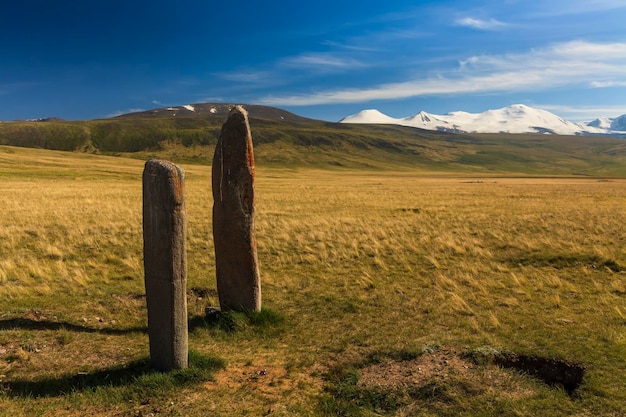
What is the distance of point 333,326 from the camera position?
9.86m

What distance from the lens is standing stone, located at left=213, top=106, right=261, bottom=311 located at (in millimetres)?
9477

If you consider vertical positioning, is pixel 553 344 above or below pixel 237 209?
below

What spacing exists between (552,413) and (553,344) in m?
2.68

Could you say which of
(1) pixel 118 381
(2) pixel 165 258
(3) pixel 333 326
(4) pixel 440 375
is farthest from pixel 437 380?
(1) pixel 118 381

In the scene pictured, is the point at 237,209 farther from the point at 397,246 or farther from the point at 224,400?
the point at 397,246

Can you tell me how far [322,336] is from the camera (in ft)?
30.5

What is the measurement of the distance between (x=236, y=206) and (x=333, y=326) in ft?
11.6

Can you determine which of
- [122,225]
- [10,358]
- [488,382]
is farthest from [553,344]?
[122,225]

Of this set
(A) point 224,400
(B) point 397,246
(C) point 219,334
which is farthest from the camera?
(B) point 397,246

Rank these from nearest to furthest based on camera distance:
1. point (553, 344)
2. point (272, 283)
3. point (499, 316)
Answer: point (553, 344) → point (499, 316) → point (272, 283)

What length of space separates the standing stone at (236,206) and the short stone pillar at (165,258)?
2377mm

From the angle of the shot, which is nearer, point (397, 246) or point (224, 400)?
point (224, 400)

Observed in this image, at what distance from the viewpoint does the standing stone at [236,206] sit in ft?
31.1

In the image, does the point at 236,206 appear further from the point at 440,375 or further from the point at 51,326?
the point at 440,375
